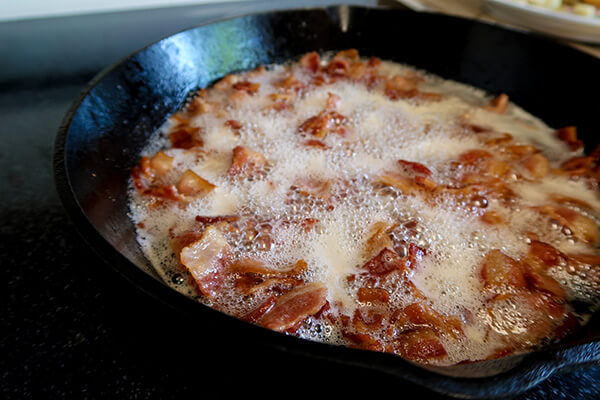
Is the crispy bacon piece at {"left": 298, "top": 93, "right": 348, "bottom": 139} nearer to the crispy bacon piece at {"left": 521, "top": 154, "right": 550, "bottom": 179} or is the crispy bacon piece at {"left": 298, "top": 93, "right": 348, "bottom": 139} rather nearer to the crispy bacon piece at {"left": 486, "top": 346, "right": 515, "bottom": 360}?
the crispy bacon piece at {"left": 521, "top": 154, "right": 550, "bottom": 179}

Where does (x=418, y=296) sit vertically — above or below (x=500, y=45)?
below

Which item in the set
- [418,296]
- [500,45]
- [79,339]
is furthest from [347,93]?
[79,339]

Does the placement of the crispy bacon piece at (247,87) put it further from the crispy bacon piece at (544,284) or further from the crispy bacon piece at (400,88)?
the crispy bacon piece at (544,284)

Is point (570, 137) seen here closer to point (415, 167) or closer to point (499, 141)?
point (499, 141)

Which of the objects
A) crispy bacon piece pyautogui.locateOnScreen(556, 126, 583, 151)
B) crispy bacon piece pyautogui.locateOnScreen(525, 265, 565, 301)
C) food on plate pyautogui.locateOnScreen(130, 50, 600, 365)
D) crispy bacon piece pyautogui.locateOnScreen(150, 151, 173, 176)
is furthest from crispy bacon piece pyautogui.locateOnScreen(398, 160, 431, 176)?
crispy bacon piece pyautogui.locateOnScreen(150, 151, 173, 176)

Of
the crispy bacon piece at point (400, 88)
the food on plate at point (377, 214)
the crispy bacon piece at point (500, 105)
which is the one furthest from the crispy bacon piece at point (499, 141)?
the crispy bacon piece at point (400, 88)

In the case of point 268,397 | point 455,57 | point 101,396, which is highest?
point 455,57

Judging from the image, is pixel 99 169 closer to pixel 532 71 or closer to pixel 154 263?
pixel 154 263
